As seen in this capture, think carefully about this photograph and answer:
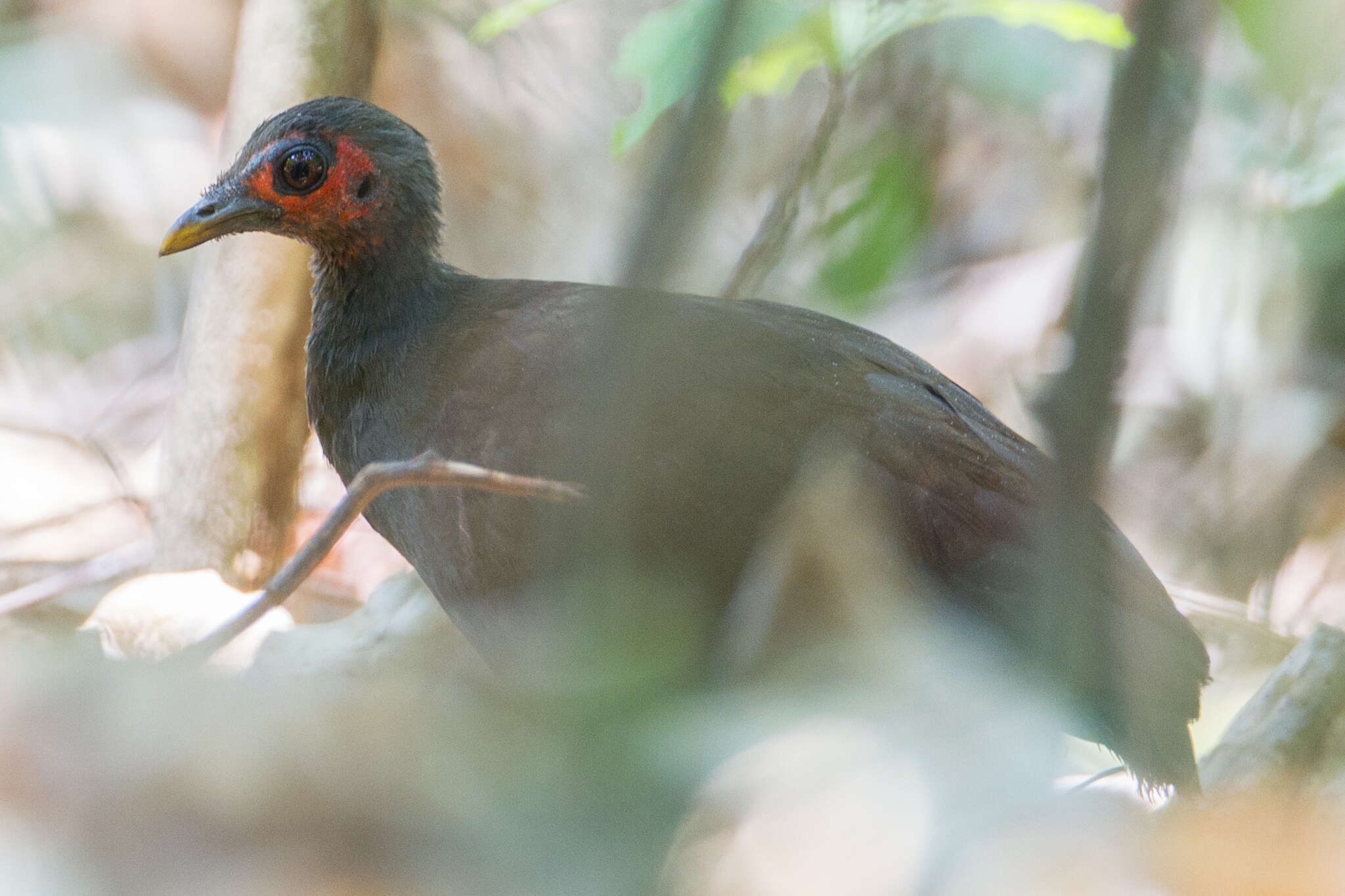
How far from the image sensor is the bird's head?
223 centimetres

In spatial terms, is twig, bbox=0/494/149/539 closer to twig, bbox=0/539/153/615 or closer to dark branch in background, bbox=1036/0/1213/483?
twig, bbox=0/539/153/615

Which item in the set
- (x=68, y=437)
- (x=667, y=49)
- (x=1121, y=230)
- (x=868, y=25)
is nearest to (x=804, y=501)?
(x=1121, y=230)

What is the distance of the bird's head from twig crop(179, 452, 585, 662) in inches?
55.6

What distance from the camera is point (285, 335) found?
2783 mm

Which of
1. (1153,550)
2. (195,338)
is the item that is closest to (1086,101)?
(1153,550)

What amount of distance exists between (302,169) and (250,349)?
63 centimetres

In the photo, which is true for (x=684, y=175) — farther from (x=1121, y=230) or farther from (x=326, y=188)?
(x=326, y=188)

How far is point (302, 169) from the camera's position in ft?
A: 7.38

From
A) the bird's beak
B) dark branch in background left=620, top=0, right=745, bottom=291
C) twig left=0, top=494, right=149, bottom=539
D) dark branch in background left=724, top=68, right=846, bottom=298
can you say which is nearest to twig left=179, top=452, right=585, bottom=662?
dark branch in background left=620, top=0, right=745, bottom=291

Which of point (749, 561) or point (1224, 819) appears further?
point (749, 561)

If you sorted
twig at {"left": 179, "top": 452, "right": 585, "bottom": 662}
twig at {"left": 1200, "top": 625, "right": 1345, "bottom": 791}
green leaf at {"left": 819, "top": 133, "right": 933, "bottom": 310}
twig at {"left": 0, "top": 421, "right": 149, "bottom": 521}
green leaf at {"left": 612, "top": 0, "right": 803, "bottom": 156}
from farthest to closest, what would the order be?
1. twig at {"left": 0, "top": 421, "right": 149, "bottom": 521}
2. green leaf at {"left": 819, "top": 133, "right": 933, "bottom": 310}
3. green leaf at {"left": 612, "top": 0, "right": 803, "bottom": 156}
4. twig at {"left": 1200, "top": 625, "right": 1345, "bottom": 791}
5. twig at {"left": 179, "top": 452, "right": 585, "bottom": 662}

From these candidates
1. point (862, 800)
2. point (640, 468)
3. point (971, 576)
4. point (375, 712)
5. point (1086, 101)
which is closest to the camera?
point (862, 800)

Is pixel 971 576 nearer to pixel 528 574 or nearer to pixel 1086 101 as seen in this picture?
pixel 528 574

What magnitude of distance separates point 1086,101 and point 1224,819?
3.33 meters
